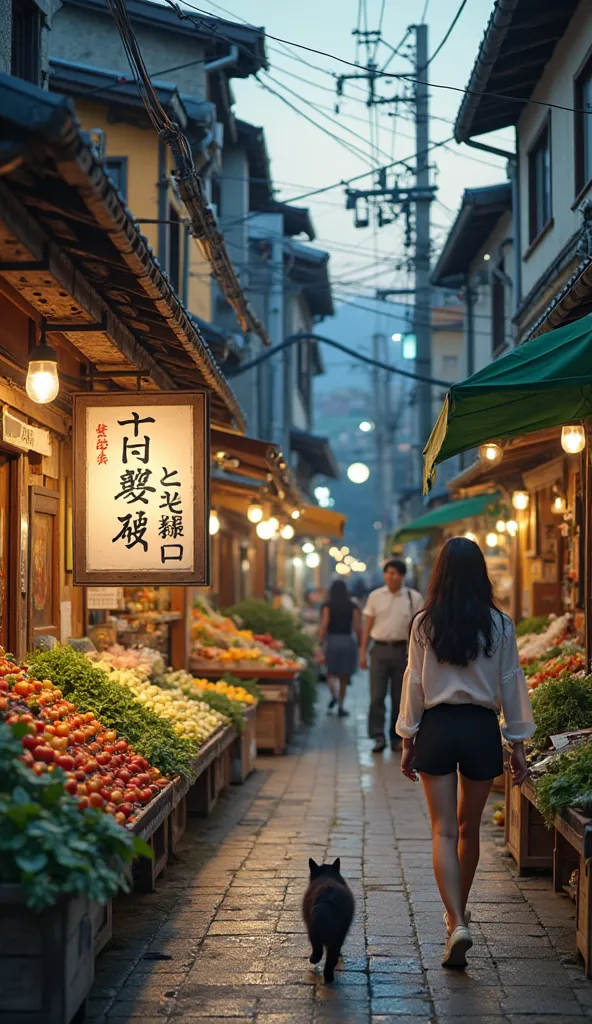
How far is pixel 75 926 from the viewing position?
4.97 m

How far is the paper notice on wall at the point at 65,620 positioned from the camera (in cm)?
995

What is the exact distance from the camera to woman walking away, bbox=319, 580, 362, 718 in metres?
20.5

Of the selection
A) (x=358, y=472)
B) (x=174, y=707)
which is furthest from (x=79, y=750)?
(x=358, y=472)

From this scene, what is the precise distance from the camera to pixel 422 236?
990 inches

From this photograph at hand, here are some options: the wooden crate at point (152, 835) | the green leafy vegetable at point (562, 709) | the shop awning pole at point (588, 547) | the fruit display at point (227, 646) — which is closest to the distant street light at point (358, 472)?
the fruit display at point (227, 646)

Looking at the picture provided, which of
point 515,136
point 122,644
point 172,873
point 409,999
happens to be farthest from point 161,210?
point 409,999

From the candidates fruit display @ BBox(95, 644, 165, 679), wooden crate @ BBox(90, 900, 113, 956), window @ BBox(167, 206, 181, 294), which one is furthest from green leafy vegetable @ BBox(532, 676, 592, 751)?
window @ BBox(167, 206, 181, 294)

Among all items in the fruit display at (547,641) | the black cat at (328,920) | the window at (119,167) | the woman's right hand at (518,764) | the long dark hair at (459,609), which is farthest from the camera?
the window at (119,167)

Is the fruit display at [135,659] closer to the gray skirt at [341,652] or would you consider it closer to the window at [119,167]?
the window at [119,167]

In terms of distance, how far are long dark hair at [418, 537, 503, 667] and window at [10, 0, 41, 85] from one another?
6622 millimetres

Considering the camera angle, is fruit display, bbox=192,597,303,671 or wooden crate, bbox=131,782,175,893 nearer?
wooden crate, bbox=131,782,175,893

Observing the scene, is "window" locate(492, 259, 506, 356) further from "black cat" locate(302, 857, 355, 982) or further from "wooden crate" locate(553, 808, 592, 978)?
"black cat" locate(302, 857, 355, 982)

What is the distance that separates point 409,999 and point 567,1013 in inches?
28.2

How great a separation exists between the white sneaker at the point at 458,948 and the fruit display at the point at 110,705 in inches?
103
